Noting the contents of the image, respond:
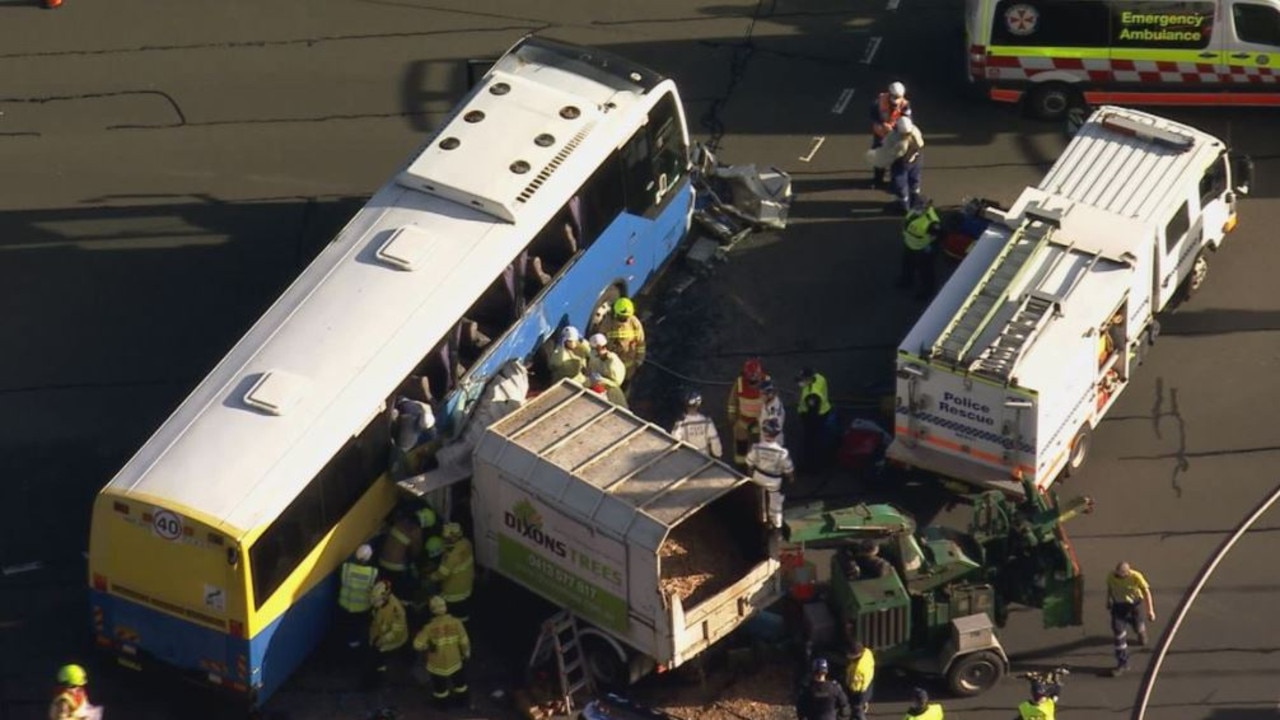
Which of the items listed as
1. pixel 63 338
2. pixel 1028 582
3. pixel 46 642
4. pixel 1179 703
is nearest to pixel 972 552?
pixel 1028 582

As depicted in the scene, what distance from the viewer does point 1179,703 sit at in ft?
90.0

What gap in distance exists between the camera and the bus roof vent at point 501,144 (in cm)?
3000

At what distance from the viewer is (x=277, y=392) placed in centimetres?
2730

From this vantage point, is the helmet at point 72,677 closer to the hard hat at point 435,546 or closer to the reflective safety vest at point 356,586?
the reflective safety vest at point 356,586

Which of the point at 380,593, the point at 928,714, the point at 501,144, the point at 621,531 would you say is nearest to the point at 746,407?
the point at 621,531

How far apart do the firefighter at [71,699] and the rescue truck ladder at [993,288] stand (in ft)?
31.6

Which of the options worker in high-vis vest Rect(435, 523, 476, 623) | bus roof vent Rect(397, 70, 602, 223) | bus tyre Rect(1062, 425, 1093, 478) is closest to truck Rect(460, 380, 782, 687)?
worker in high-vis vest Rect(435, 523, 476, 623)

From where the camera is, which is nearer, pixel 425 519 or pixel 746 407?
pixel 425 519

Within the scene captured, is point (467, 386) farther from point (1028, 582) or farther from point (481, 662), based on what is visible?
point (1028, 582)

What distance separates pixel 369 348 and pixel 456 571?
2572 millimetres

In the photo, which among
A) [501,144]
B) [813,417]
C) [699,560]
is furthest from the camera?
[501,144]

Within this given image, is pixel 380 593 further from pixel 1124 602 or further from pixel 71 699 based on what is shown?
pixel 1124 602

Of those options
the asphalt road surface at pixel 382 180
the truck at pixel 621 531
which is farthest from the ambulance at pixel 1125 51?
the truck at pixel 621 531

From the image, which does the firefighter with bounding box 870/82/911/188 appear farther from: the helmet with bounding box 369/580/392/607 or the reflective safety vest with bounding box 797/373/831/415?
the helmet with bounding box 369/580/392/607
